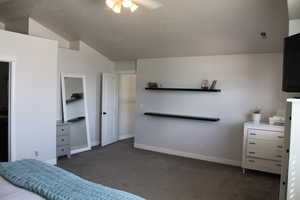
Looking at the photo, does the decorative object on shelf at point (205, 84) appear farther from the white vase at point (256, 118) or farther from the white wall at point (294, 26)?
the white wall at point (294, 26)

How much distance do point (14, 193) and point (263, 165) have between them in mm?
4120

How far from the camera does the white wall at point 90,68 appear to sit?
230 inches

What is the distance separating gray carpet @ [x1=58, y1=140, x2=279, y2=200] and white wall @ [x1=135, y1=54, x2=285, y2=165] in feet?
1.36

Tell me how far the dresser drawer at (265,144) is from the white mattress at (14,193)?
3.85 meters

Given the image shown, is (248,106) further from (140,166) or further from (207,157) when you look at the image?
(140,166)

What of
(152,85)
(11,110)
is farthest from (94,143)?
(11,110)

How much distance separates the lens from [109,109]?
6914mm

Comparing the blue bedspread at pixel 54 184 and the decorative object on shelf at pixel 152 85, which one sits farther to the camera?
the decorative object on shelf at pixel 152 85

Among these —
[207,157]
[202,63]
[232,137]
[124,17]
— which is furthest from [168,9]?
[207,157]

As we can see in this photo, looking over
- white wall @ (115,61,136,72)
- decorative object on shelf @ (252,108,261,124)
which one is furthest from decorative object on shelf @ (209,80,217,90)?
white wall @ (115,61,136,72)

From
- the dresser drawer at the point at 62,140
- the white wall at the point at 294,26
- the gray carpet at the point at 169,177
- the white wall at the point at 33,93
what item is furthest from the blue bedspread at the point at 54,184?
the dresser drawer at the point at 62,140

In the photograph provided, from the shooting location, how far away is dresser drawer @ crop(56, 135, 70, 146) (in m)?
5.29

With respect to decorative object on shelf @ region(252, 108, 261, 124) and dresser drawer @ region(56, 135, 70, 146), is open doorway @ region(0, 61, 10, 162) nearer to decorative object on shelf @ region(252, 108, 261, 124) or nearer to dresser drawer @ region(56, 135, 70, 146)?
dresser drawer @ region(56, 135, 70, 146)

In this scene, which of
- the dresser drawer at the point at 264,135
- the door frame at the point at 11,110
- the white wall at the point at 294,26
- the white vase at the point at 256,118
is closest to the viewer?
the white wall at the point at 294,26
